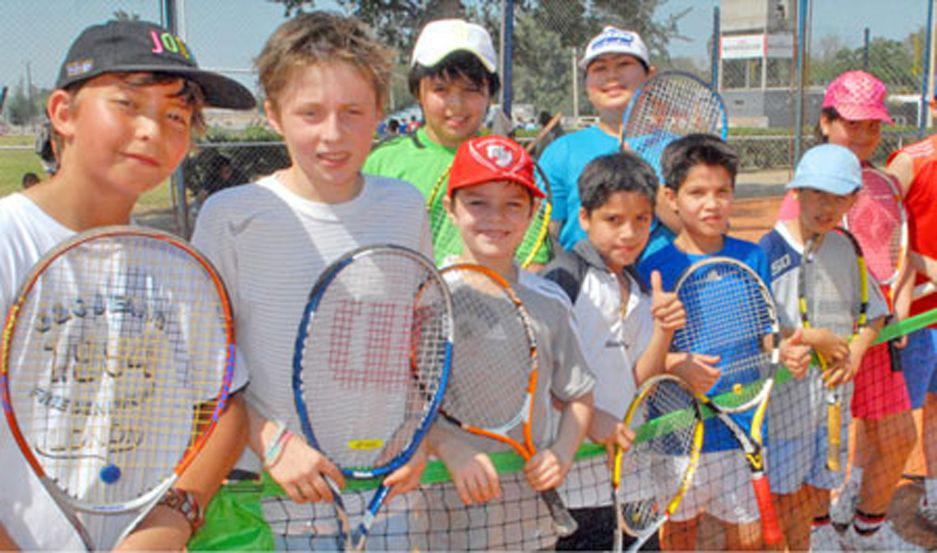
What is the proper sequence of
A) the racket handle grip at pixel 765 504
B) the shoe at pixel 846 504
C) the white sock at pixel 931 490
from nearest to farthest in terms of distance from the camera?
the racket handle grip at pixel 765 504 → the shoe at pixel 846 504 → the white sock at pixel 931 490

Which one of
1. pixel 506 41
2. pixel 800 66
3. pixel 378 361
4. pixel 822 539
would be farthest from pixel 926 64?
pixel 378 361

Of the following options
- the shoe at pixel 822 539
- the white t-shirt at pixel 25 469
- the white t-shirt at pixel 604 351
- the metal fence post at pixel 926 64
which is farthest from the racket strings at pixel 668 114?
the metal fence post at pixel 926 64

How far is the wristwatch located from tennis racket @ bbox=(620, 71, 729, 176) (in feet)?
6.87

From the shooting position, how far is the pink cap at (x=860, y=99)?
141 inches

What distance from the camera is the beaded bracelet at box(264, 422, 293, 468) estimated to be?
1724mm

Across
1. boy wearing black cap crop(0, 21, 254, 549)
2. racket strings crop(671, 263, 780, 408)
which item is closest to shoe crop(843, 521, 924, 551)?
racket strings crop(671, 263, 780, 408)

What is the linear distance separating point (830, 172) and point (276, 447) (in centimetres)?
229

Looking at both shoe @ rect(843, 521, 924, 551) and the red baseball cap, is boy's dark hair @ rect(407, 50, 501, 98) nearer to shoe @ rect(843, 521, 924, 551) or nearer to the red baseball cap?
the red baseball cap

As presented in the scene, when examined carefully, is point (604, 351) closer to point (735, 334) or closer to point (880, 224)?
point (735, 334)

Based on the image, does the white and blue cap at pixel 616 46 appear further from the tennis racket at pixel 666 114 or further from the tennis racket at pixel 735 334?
the tennis racket at pixel 735 334

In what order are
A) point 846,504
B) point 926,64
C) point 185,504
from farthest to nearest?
1. point 926,64
2. point 846,504
3. point 185,504

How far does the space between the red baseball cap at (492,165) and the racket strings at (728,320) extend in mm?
794

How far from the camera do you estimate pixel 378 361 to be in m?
1.91

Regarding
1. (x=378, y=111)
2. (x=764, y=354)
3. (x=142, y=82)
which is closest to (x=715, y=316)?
(x=764, y=354)
